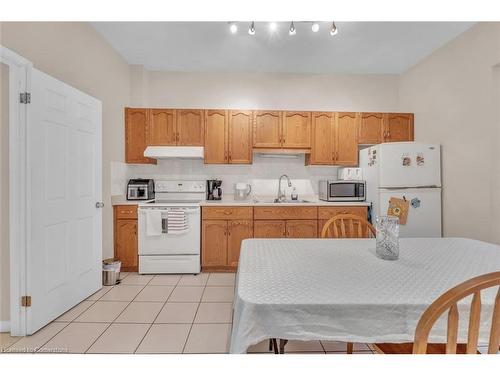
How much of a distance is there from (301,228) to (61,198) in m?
2.55

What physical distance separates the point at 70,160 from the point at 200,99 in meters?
2.05

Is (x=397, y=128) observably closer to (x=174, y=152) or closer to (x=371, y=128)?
(x=371, y=128)

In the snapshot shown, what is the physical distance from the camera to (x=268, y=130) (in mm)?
3758

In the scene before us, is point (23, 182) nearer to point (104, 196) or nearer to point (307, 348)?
point (104, 196)

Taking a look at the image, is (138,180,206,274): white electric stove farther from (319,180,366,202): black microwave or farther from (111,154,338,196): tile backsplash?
(319,180,366,202): black microwave

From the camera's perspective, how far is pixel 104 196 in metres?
3.19

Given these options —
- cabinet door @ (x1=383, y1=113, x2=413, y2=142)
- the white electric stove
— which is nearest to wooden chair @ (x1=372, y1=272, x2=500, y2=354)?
the white electric stove

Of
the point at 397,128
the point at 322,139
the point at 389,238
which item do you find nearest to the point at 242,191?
the point at 322,139

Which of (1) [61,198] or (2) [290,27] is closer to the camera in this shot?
(1) [61,198]

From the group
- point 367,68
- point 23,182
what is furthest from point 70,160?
point 367,68

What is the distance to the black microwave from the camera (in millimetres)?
3555

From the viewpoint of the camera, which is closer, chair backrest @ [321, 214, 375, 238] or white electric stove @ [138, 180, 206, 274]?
chair backrest @ [321, 214, 375, 238]

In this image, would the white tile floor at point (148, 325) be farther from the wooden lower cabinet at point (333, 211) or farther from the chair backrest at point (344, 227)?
the wooden lower cabinet at point (333, 211)

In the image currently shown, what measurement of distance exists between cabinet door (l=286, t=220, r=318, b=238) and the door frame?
259 cm
